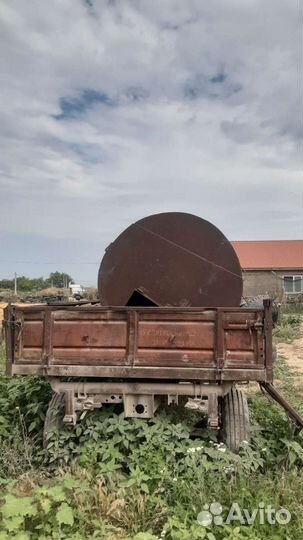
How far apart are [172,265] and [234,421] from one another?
5.71ft

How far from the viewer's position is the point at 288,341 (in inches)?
578

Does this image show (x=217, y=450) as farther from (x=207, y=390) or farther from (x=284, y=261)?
(x=284, y=261)

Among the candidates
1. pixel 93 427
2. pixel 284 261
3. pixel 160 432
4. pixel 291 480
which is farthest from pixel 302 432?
pixel 284 261

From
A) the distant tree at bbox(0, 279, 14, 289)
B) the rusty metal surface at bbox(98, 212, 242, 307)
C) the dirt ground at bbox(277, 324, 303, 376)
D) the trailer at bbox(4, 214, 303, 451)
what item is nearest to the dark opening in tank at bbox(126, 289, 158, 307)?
the rusty metal surface at bbox(98, 212, 242, 307)

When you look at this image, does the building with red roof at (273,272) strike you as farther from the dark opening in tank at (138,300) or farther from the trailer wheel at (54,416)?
the trailer wheel at (54,416)

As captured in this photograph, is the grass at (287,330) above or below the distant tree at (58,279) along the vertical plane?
below

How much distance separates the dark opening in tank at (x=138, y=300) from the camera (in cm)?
511

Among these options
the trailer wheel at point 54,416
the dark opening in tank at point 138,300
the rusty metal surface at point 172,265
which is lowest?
the trailer wheel at point 54,416

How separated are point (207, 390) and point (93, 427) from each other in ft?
3.60

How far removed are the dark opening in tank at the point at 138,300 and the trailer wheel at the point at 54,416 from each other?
4.14 feet

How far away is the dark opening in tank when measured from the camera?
5106 millimetres

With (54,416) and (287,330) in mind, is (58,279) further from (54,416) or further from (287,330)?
(54,416)

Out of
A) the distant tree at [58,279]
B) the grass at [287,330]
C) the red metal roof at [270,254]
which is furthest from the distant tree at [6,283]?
the grass at [287,330]

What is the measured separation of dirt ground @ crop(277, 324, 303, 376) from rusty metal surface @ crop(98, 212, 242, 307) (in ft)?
18.8
